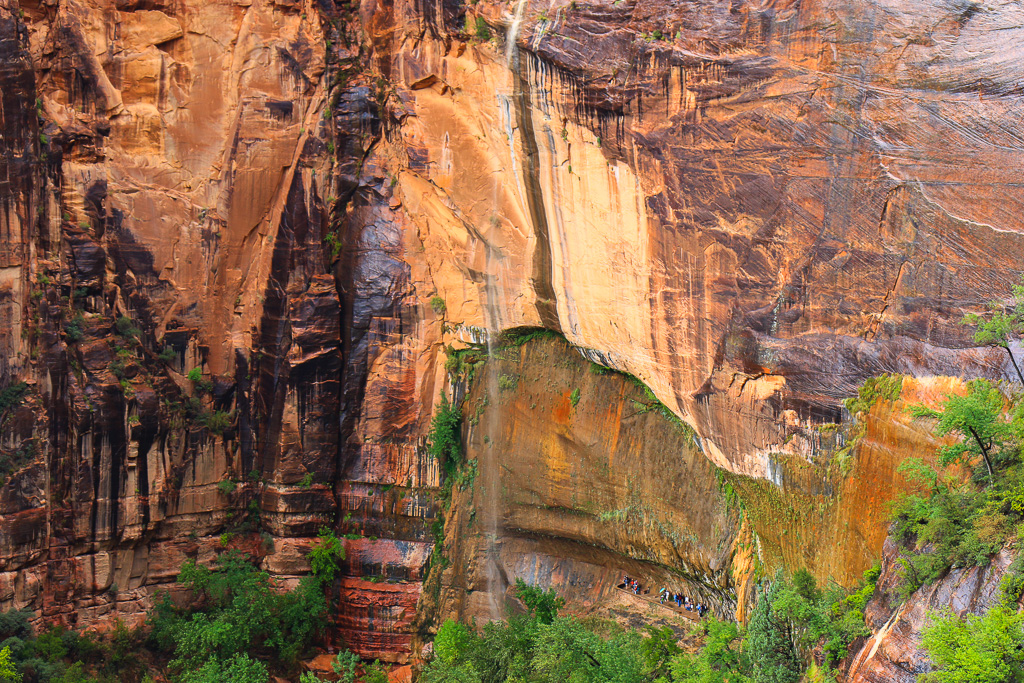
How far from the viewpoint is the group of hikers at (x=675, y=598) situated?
766 inches

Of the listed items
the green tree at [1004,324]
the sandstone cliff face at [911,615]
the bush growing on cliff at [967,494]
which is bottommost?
the sandstone cliff face at [911,615]

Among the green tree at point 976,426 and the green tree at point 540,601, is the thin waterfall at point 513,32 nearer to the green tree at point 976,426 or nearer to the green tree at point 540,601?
the green tree at point 976,426

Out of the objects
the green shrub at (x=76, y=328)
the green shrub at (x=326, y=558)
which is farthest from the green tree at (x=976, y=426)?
the green shrub at (x=76, y=328)

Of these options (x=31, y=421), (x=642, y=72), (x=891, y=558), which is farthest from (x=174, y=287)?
(x=891, y=558)

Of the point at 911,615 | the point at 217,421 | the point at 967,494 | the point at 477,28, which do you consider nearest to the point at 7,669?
the point at 217,421

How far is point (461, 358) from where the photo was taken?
22688mm

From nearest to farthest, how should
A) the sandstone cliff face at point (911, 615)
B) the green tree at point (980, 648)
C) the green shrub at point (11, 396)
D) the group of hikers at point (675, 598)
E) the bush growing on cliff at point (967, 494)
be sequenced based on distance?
the green tree at point (980, 648) → the sandstone cliff face at point (911, 615) → the bush growing on cliff at point (967, 494) → the green shrub at point (11, 396) → the group of hikers at point (675, 598)

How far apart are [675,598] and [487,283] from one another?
29.7ft

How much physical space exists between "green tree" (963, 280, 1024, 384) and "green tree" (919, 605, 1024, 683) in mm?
4189

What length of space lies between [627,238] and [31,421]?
14.4 meters

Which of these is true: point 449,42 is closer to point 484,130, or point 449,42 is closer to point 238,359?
point 484,130

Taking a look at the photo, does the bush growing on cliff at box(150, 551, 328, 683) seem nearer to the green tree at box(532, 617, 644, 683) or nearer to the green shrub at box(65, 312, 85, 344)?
the green shrub at box(65, 312, 85, 344)

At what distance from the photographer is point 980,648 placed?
1019 centimetres

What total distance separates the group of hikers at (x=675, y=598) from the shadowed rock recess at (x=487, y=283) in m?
0.49
